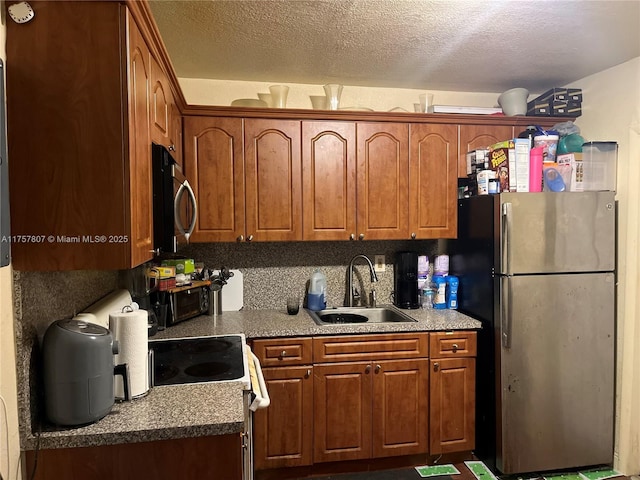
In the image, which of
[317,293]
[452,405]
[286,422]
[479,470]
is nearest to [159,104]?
[317,293]

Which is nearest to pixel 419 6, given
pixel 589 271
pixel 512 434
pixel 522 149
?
pixel 522 149

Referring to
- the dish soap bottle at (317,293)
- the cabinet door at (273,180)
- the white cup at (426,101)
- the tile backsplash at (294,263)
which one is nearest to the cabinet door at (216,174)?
the cabinet door at (273,180)

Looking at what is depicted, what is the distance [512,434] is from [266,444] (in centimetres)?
138

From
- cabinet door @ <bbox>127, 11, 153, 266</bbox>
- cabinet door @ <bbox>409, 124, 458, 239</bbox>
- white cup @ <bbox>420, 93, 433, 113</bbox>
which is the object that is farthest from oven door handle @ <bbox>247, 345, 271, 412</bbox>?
white cup @ <bbox>420, 93, 433, 113</bbox>

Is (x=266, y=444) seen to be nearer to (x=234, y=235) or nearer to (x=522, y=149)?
(x=234, y=235)

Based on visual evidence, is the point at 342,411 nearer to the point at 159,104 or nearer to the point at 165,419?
the point at 165,419

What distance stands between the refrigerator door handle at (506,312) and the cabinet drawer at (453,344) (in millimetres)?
203

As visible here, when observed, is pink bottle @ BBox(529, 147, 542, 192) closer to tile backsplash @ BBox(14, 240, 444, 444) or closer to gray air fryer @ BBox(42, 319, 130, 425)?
tile backsplash @ BBox(14, 240, 444, 444)

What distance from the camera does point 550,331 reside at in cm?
226

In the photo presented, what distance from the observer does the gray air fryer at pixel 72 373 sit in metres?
1.14

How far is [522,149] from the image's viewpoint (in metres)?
2.37

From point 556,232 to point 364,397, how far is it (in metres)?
1.45

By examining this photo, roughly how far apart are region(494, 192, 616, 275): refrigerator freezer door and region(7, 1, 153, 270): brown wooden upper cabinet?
1.93m

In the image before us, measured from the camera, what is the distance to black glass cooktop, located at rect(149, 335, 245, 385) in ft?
4.96
